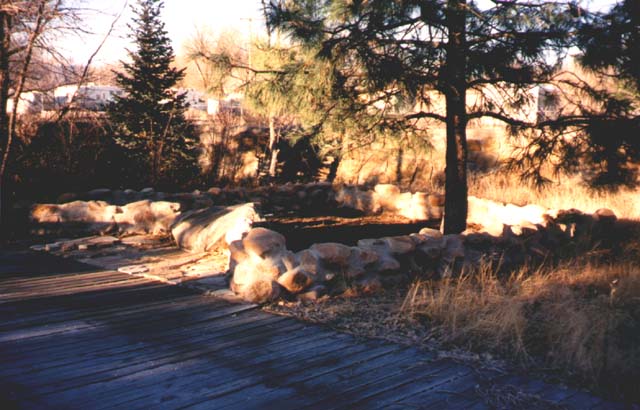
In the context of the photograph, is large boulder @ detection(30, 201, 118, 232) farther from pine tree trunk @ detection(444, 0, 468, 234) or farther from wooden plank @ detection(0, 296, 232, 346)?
pine tree trunk @ detection(444, 0, 468, 234)

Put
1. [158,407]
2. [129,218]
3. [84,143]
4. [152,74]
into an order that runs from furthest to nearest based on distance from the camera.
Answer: [152,74] < [84,143] < [129,218] < [158,407]

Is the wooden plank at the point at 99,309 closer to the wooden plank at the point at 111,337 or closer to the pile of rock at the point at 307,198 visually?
the wooden plank at the point at 111,337

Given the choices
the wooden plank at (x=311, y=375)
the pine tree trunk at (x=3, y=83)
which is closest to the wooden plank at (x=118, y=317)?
the wooden plank at (x=311, y=375)

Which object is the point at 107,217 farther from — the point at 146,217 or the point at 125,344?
the point at 125,344

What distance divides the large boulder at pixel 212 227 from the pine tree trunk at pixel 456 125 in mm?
2360

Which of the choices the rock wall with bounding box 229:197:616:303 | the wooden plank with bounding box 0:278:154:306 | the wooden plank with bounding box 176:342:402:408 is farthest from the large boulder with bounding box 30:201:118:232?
the wooden plank with bounding box 176:342:402:408

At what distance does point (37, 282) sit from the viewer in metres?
5.57

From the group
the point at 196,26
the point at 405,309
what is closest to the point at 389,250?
the point at 405,309

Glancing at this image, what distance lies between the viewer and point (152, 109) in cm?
1468

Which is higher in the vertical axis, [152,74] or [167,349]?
[152,74]

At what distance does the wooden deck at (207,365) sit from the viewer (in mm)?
3035

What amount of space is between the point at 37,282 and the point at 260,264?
2244 mm

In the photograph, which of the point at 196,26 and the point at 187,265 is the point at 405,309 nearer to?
the point at 187,265

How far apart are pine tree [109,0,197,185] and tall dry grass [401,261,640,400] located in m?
9.07
